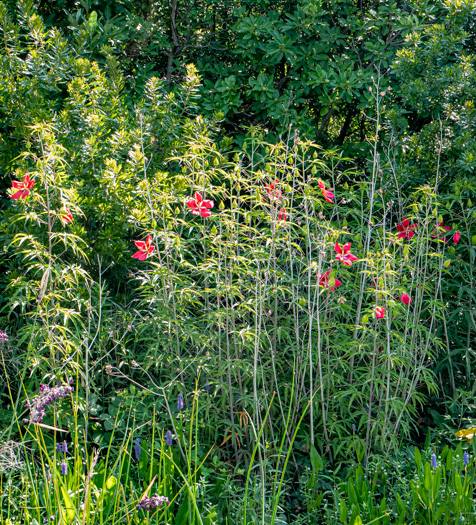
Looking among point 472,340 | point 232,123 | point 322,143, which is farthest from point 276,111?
point 472,340

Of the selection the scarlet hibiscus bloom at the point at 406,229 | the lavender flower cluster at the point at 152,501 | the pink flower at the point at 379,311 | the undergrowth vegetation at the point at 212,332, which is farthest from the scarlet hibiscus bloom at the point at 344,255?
the lavender flower cluster at the point at 152,501

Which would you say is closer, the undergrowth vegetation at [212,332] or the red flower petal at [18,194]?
the undergrowth vegetation at [212,332]

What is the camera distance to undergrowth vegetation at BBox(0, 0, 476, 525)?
270 cm

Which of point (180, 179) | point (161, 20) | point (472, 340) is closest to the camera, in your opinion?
point (180, 179)

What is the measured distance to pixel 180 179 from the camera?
3588mm

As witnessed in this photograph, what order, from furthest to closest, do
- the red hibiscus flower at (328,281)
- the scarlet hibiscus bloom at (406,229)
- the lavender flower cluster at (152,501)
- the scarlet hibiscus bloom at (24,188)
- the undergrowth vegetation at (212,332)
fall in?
the scarlet hibiscus bloom at (406,229)
the scarlet hibiscus bloom at (24,188)
the red hibiscus flower at (328,281)
the undergrowth vegetation at (212,332)
the lavender flower cluster at (152,501)

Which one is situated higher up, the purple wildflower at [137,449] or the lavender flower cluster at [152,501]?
the lavender flower cluster at [152,501]

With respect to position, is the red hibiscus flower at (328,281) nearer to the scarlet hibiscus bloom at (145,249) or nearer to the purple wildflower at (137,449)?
the scarlet hibiscus bloom at (145,249)

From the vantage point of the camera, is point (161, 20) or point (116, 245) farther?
point (161, 20)

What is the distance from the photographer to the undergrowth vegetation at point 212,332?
270 centimetres

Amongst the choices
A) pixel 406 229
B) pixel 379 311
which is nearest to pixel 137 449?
pixel 379 311

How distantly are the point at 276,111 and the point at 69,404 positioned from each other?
3.02 meters

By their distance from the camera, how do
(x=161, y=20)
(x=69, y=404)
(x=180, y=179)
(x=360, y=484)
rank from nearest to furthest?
(x=360, y=484)
(x=69, y=404)
(x=180, y=179)
(x=161, y=20)

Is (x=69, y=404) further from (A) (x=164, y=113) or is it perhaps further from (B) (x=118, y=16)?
(B) (x=118, y=16)
